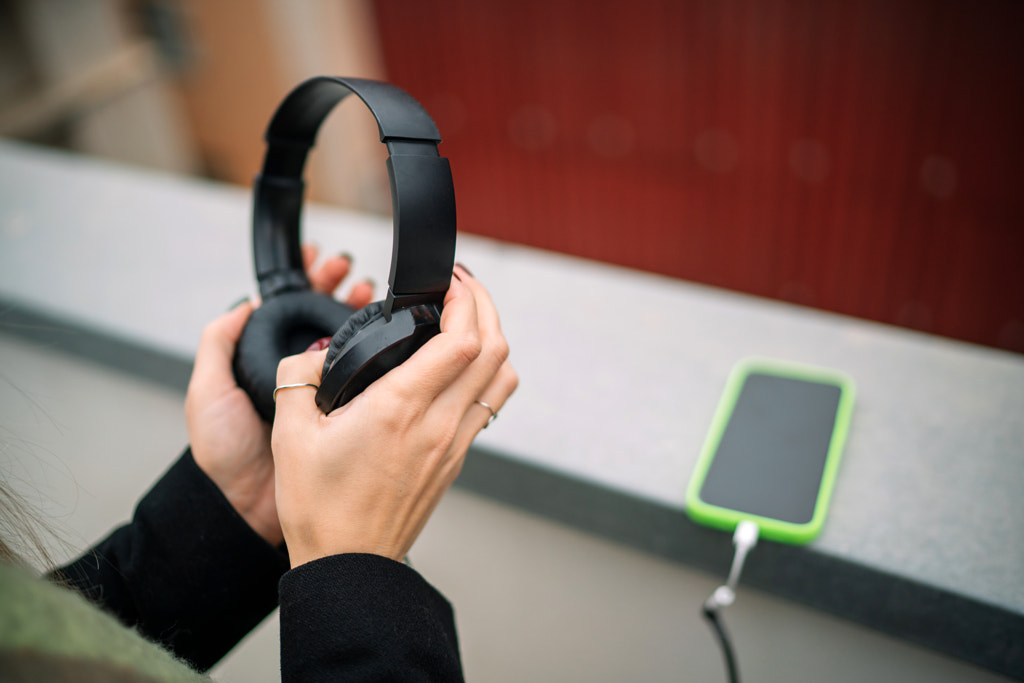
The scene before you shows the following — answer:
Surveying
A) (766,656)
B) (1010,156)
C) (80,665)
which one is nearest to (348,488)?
(80,665)

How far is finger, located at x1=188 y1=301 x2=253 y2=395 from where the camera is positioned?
533 mm

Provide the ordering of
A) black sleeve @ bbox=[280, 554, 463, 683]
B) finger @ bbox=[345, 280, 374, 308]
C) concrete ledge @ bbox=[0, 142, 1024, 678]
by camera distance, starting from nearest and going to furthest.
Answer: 1. black sleeve @ bbox=[280, 554, 463, 683]
2. concrete ledge @ bbox=[0, 142, 1024, 678]
3. finger @ bbox=[345, 280, 374, 308]

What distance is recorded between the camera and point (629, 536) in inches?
22.2

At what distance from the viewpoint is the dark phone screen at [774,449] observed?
52 cm

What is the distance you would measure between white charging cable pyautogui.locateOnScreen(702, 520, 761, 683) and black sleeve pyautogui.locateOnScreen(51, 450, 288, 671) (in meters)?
0.32

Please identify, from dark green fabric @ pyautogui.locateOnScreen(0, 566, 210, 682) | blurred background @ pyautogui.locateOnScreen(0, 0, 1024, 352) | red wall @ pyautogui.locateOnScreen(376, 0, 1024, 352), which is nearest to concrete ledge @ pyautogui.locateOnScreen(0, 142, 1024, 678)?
dark green fabric @ pyautogui.locateOnScreen(0, 566, 210, 682)

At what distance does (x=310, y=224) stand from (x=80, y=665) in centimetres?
79

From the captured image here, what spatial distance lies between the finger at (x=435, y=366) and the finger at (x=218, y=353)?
21 centimetres

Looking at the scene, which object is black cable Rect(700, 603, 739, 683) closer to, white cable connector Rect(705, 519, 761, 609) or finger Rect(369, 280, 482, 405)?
white cable connector Rect(705, 519, 761, 609)

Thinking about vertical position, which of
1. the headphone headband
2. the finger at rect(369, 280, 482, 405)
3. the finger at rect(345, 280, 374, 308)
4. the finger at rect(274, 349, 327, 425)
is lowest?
the finger at rect(345, 280, 374, 308)

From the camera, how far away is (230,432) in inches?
21.2

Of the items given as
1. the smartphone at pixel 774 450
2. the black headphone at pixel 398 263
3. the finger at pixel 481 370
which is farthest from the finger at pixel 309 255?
the smartphone at pixel 774 450

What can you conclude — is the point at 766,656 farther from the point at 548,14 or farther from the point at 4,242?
the point at 548,14

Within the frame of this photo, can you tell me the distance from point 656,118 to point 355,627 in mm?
2195
